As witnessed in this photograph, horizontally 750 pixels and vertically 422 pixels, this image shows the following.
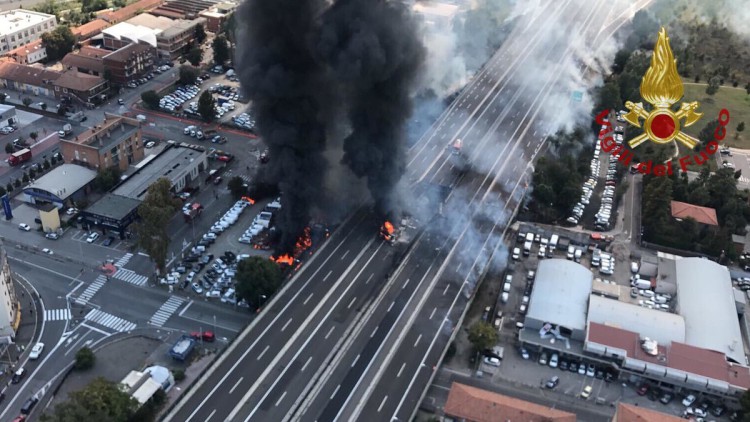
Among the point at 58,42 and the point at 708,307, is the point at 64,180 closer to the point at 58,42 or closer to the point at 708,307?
the point at 58,42

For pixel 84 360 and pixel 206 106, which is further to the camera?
pixel 206 106

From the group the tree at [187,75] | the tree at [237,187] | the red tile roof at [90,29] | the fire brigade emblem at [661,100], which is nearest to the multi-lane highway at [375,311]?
the fire brigade emblem at [661,100]

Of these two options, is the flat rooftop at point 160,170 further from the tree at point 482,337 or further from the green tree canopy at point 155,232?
the tree at point 482,337

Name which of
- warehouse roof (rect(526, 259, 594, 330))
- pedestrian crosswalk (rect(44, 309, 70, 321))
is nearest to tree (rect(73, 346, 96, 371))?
pedestrian crosswalk (rect(44, 309, 70, 321))

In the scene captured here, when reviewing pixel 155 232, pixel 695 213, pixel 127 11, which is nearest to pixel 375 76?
pixel 155 232

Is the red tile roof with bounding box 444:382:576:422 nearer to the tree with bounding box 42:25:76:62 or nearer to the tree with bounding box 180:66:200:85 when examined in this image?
the tree with bounding box 180:66:200:85
